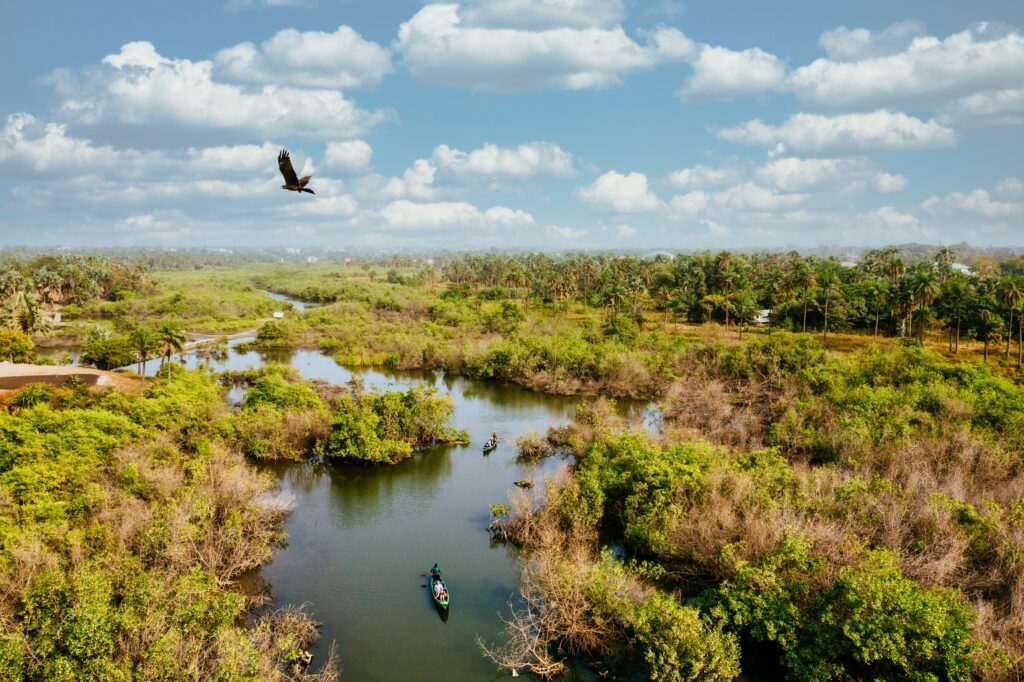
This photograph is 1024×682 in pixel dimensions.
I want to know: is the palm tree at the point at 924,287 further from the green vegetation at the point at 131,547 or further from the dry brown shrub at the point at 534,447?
the green vegetation at the point at 131,547

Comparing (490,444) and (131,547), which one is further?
(490,444)

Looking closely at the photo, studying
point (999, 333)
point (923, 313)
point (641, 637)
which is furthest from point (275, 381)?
point (999, 333)

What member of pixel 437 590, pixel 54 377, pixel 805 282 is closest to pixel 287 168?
pixel 437 590

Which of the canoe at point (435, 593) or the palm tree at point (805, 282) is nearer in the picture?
the canoe at point (435, 593)

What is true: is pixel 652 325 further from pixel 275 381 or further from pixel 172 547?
pixel 172 547

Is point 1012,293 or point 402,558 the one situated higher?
point 1012,293

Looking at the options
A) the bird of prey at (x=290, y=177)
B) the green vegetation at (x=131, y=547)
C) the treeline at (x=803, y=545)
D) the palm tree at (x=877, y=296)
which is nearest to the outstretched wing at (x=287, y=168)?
the bird of prey at (x=290, y=177)

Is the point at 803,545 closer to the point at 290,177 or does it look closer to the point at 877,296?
the point at 290,177
